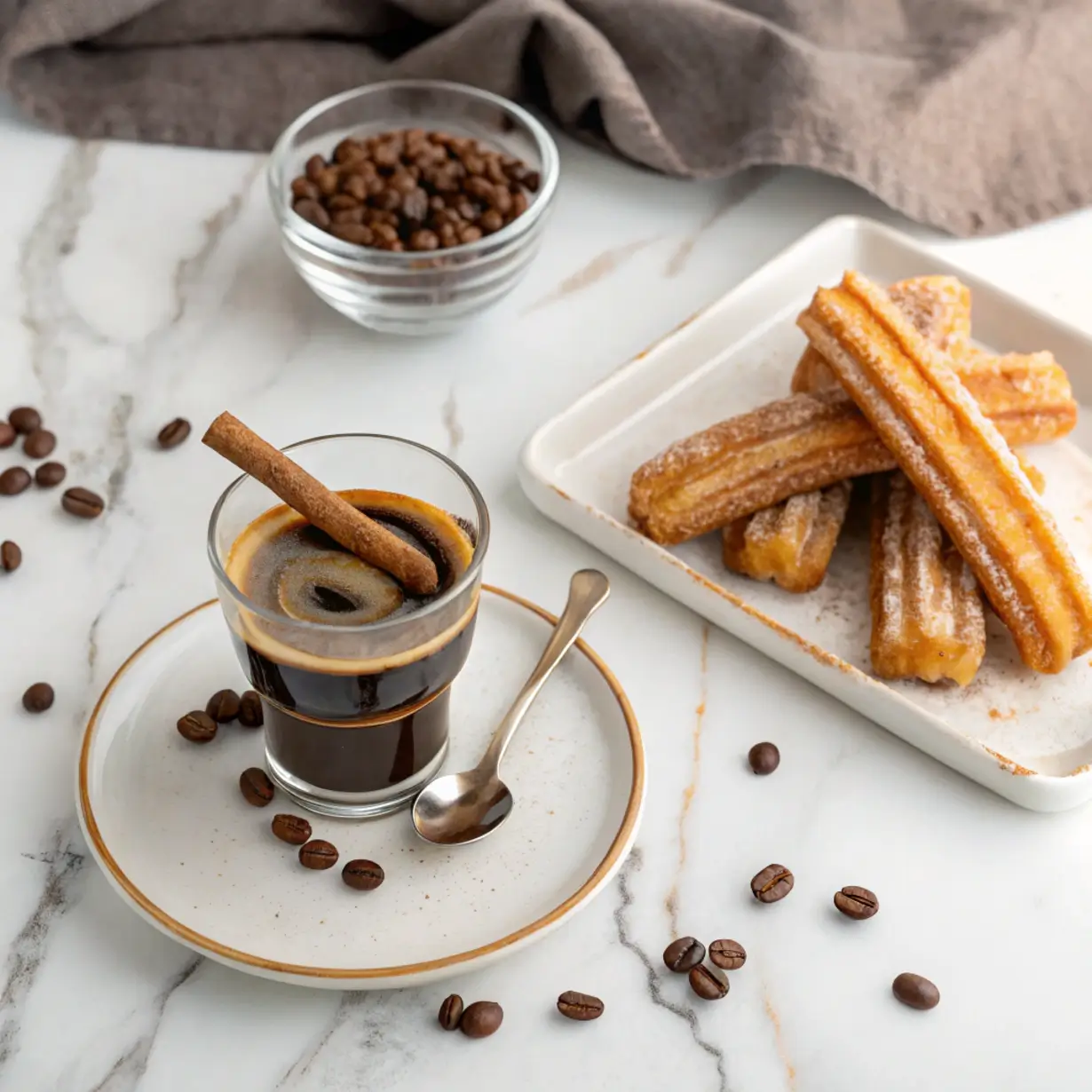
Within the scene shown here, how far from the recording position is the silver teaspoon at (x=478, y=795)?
1.18 m

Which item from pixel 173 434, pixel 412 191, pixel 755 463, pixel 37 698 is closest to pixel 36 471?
pixel 173 434

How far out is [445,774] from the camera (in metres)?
1.24

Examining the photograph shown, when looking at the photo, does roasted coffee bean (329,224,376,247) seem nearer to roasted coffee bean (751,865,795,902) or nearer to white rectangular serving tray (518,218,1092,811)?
white rectangular serving tray (518,218,1092,811)

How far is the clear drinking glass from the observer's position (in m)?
A: 1.07

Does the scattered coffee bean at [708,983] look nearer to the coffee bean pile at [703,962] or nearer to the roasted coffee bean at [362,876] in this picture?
Result: the coffee bean pile at [703,962]

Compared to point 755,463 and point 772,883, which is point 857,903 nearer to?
point 772,883

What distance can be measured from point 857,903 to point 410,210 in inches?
42.3

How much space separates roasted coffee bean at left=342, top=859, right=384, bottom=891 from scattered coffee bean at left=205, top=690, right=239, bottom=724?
0.70ft

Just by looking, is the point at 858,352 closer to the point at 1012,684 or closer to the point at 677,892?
the point at 1012,684

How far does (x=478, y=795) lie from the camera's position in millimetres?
1206

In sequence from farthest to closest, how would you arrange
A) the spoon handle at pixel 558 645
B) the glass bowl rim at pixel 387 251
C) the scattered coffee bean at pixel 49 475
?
the glass bowl rim at pixel 387 251
the scattered coffee bean at pixel 49 475
the spoon handle at pixel 558 645

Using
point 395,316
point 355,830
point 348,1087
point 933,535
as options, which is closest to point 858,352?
point 933,535

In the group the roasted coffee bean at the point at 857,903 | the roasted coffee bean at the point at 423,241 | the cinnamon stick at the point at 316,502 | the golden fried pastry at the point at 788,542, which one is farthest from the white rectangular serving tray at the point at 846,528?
the cinnamon stick at the point at 316,502

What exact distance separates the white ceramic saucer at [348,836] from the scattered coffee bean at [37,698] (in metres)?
0.12
